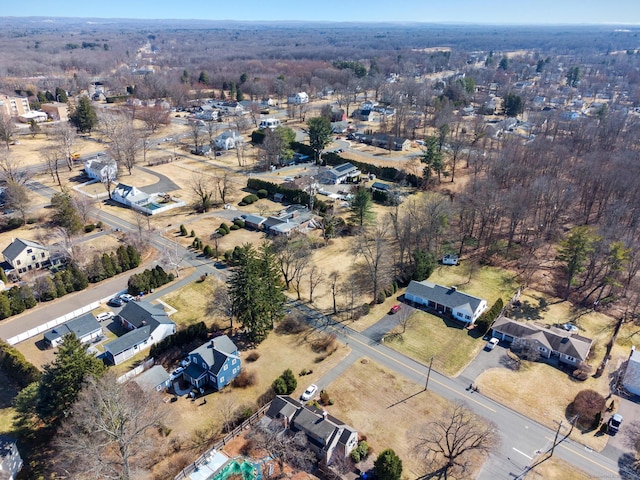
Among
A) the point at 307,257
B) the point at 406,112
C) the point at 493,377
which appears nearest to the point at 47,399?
the point at 307,257

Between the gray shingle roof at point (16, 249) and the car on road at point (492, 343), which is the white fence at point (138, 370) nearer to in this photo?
the gray shingle roof at point (16, 249)

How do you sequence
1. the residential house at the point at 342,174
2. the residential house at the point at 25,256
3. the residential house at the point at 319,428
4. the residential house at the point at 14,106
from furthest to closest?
1. the residential house at the point at 14,106
2. the residential house at the point at 342,174
3. the residential house at the point at 25,256
4. the residential house at the point at 319,428

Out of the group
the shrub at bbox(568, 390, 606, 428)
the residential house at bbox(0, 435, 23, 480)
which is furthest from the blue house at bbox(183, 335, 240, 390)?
the shrub at bbox(568, 390, 606, 428)

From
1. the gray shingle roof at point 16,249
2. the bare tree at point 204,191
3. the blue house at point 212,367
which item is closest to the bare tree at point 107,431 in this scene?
the blue house at point 212,367

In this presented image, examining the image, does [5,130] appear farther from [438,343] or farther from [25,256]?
[438,343]

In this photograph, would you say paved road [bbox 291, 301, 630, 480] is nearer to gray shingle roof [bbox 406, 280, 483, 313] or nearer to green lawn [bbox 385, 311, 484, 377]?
green lawn [bbox 385, 311, 484, 377]

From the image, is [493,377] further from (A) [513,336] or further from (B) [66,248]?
(B) [66,248]
